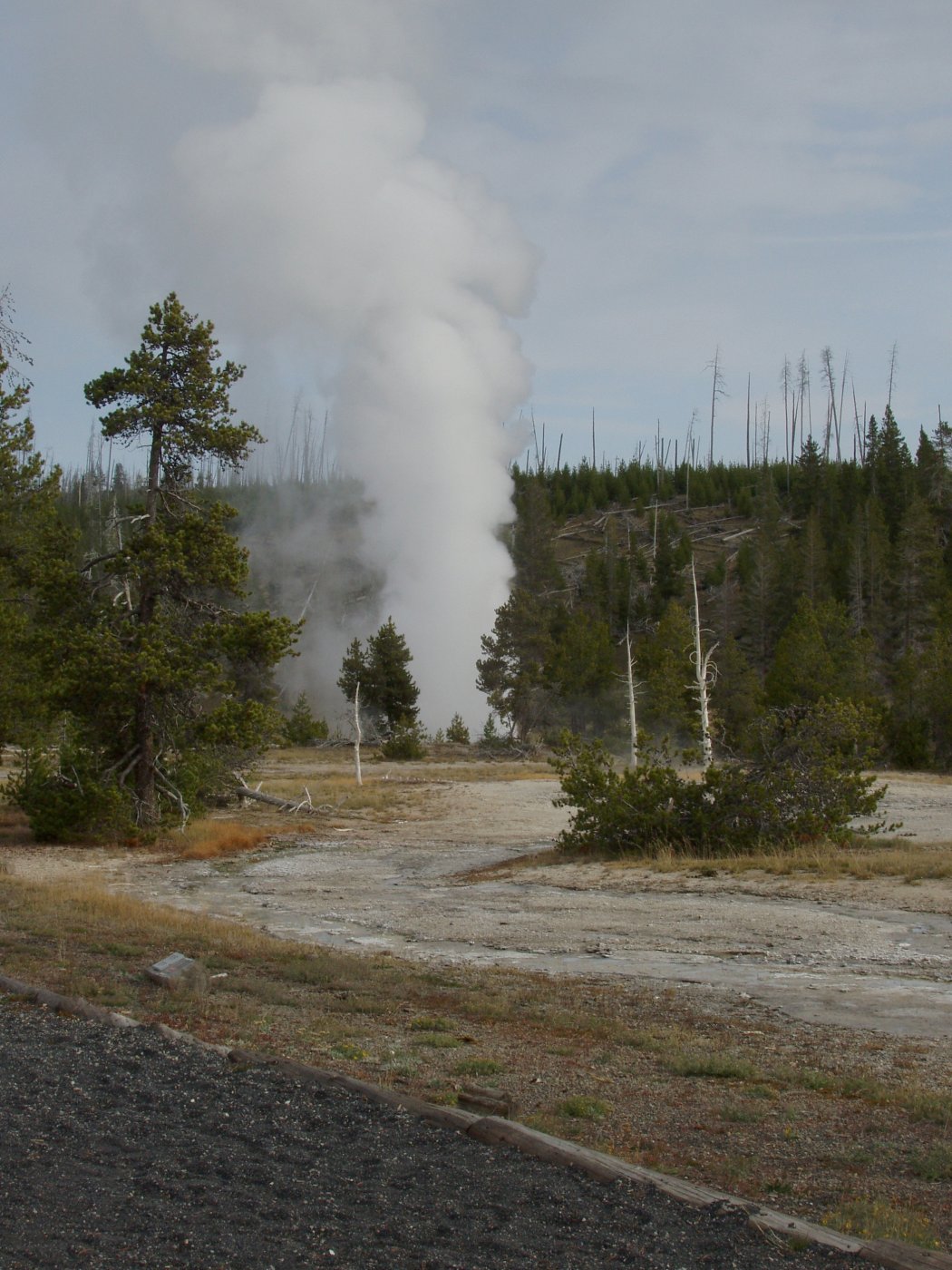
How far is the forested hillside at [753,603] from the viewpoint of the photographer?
4838 centimetres

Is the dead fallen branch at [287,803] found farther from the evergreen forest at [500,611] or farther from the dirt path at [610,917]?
the dirt path at [610,917]

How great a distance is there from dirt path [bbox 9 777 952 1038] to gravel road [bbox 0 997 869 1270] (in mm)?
4931

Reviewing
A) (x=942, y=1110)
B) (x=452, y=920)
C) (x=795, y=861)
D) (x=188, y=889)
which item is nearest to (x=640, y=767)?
(x=795, y=861)

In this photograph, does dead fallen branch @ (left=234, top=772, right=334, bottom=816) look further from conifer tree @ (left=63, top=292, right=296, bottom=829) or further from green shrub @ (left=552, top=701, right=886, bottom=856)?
green shrub @ (left=552, top=701, right=886, bottom=856)

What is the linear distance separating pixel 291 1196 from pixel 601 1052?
3573 millimetres

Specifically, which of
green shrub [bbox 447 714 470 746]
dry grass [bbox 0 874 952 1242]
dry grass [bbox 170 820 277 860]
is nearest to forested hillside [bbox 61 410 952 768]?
green shrub [bbox 447 714 470 746]

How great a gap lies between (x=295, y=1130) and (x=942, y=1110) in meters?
3.49

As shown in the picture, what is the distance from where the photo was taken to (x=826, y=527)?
276 ft

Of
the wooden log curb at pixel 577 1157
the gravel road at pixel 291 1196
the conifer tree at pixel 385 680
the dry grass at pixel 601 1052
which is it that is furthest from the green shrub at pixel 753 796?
the conifer tree at pixel 385 680

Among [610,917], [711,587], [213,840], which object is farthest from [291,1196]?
[711,587]

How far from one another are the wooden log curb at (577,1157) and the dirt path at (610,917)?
4.55 m

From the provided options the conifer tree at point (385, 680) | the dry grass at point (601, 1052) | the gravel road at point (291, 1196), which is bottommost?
the dry grass at point (601, 1052)

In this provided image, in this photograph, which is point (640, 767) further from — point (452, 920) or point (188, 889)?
point (188, 889)

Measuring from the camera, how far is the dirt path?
1045cm
